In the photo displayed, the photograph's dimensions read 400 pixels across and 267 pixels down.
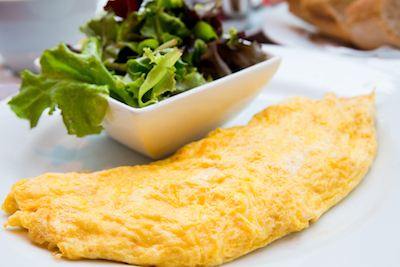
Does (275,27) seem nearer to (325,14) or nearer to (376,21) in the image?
(325,14)

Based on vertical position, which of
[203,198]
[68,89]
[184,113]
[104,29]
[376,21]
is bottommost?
[376,21]

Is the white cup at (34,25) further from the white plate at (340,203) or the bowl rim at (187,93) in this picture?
the bowl rim at (187,93)

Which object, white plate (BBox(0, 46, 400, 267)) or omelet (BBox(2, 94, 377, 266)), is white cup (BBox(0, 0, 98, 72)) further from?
omelet (BBox(2, 94, 377, 266))

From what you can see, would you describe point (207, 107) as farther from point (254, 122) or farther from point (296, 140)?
point (296, 140)

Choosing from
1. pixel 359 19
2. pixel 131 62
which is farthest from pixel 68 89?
pixel 359 19

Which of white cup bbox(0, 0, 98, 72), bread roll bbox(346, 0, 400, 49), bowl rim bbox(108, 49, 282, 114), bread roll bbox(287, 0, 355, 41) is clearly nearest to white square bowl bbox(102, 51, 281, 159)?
bowl rim bbox(108, 49, 282, 114)

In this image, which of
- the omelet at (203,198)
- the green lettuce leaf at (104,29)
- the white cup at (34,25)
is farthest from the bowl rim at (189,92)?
the white cup at (34,25)
